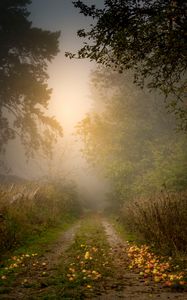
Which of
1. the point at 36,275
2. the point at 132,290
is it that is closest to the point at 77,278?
the point at 36,275

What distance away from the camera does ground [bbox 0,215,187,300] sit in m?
6.89

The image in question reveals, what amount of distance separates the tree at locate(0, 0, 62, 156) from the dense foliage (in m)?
7.63

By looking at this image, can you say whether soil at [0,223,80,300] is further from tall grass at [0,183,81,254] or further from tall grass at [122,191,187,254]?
tall grass at [122,191,187,254]

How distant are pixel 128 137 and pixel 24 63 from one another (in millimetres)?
13103

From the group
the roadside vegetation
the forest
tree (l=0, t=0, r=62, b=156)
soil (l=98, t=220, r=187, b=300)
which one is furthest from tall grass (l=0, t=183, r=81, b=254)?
the roadside vegetation

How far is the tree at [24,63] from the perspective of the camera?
93.9ft

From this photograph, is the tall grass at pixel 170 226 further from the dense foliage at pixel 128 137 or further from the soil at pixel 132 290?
the dense foliage at pixel 128 137

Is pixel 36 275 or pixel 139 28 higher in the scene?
Result: pixel 139 28

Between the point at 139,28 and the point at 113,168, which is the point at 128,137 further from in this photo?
the point at 139,28

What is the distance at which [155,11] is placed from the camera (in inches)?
373

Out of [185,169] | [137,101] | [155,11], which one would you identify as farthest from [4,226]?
[137,101]

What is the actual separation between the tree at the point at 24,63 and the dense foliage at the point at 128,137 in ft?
25.0

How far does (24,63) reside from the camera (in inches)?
1169

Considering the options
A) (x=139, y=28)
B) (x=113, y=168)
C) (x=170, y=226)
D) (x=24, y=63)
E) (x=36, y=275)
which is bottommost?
(x=36, y=275)
